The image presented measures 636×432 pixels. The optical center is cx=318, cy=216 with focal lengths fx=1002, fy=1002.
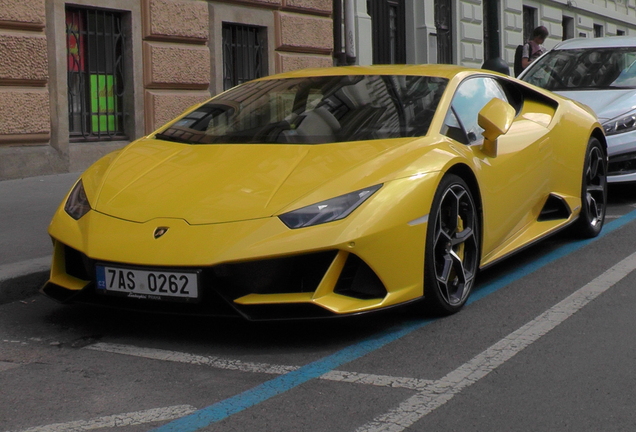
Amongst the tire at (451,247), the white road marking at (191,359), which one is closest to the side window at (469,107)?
the tire at (451,247)

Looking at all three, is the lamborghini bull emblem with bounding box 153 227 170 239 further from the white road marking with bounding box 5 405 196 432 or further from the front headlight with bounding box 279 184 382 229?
the white road marking with bounding box 5 405 196 432

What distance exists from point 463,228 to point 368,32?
1189 centimetres

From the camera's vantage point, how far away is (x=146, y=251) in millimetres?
3953

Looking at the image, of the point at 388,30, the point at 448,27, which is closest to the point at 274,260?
the point at 388,30

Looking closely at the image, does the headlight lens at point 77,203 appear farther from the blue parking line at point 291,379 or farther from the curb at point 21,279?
the blue parking line at point 291,379

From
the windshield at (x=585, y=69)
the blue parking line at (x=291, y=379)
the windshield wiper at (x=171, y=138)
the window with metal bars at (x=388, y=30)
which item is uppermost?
the window with metal bars at (x=388, y=30)

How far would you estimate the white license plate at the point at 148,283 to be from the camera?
385 cm

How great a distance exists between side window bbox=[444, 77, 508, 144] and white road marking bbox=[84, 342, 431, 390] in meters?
1.59

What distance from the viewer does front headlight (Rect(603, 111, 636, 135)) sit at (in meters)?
8.24

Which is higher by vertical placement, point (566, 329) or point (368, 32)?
point (368, 32)

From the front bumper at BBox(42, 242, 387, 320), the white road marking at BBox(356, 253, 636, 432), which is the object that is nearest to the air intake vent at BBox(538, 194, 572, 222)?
the white road marking at BBox(356, 253, 636, 432)

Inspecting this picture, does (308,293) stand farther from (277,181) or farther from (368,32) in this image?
(368,32)

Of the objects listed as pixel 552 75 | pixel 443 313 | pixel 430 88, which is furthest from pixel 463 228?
pixel 552 75

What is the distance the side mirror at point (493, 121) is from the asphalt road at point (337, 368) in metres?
0.74
